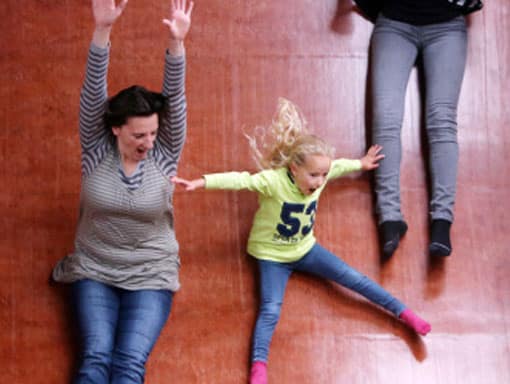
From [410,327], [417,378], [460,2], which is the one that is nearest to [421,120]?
[460,2]

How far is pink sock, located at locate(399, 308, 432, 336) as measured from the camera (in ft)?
6.44

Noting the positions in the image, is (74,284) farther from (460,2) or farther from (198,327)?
A: (460,2)

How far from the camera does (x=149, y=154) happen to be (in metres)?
1.80

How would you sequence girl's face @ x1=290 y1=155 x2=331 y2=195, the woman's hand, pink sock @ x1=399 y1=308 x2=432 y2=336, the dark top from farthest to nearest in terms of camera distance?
1. the dark top
2. pink sock @ x1=399 y1=308 x2=432 y2=336
3. girl's face @ x1=290 y1=155 x2=331 y2=195
4. the woman's hand

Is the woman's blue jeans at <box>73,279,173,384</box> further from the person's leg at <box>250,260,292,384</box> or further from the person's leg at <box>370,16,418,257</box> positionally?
the person's leg at <box>370,16,418,257</box>

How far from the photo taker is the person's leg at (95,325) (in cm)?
174

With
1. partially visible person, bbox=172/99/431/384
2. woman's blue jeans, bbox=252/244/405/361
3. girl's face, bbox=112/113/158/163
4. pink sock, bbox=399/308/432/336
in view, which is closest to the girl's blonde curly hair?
partially visible person, bbox=172/99/431/384

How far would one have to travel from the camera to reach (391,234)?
2.07 meters

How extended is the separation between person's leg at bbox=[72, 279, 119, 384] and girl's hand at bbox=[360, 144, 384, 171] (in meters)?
0.79

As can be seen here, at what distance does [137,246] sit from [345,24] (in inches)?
41.1

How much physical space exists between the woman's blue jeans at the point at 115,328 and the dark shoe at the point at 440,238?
770mm

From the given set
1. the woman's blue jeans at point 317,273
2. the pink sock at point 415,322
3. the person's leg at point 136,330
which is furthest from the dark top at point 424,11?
the person's leg at point 136,330

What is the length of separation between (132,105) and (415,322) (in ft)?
3.15

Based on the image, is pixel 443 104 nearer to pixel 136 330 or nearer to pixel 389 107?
pixel 389 107
